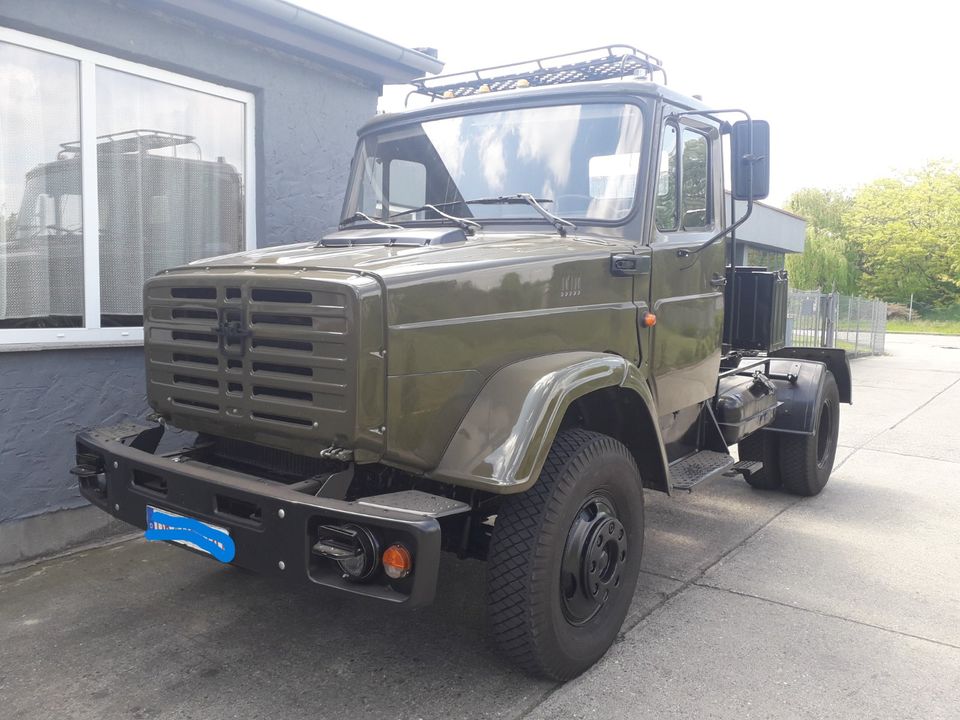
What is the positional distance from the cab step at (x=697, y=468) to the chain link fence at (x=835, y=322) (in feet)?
34.2

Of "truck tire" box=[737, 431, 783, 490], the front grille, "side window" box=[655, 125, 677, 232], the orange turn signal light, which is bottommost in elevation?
"truck tire" box=[737, 431, 783, 490]

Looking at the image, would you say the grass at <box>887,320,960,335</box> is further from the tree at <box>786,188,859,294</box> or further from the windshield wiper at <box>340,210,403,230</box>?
the windshield wiper at <box>340,210,403,230</box>

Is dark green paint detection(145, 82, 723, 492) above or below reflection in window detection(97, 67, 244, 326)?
below

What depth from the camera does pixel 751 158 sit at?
4.05 meters

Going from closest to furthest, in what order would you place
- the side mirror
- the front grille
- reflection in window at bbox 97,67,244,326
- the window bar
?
the front grille
the side mirror
the window bar
reflection in window at bbox 97,67,244,326

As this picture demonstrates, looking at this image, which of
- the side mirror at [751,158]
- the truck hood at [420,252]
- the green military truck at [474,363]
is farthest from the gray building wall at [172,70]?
the side mirror at [751,158]

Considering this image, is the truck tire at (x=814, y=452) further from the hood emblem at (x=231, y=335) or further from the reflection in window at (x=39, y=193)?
the reflection in window at (x=39, y=193)

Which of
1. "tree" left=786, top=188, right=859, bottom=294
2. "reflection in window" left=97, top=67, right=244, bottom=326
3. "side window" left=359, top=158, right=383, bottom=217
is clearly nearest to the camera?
"side window" left=359, top=158, right=383, bottom=217

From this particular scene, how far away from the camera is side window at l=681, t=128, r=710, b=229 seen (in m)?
4.18

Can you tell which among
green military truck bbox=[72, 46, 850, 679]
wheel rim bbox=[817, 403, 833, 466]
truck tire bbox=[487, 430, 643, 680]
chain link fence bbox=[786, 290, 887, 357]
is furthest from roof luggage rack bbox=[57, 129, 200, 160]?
chain link fence bbox=[786, 290, 887, 357]

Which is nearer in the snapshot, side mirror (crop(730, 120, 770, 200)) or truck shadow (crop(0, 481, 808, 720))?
truck shadow (crop(0, 481, 808, 720))

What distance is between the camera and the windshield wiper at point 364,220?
12.9 feet

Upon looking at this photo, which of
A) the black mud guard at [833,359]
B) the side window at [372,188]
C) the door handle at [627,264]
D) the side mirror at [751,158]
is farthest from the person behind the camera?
the black mud guard at [833,359]

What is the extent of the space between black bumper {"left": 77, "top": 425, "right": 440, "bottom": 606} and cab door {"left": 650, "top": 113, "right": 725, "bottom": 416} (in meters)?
1.86
